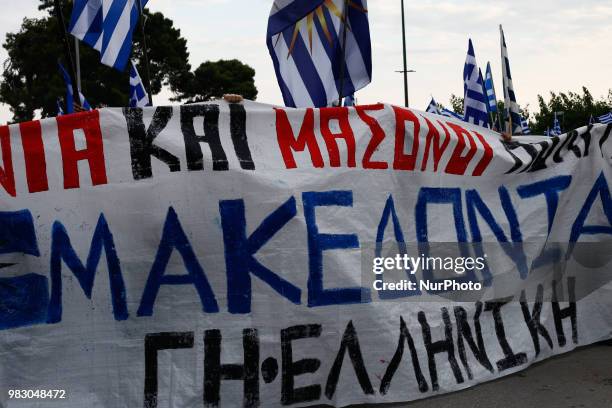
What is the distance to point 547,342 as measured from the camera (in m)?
5.91

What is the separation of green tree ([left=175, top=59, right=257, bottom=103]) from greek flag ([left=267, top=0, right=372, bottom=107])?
117 feet

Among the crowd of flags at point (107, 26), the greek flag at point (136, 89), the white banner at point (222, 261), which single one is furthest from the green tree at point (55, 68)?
the white banner at point (222, 261)

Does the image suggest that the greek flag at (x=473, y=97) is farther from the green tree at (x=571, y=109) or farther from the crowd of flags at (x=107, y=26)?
the green tree at (x=571, y=109)

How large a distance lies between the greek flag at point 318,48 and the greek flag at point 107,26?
1505mm

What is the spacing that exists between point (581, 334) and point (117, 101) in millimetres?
32159

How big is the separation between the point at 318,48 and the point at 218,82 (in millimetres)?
38542

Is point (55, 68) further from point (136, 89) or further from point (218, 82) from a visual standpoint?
point (136, 89)

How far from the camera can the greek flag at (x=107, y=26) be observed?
7.63 meters

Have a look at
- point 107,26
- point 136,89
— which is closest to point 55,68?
point 136,89

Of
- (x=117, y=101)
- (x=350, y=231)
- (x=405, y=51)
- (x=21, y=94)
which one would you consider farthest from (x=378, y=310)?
(x=21, y=94)

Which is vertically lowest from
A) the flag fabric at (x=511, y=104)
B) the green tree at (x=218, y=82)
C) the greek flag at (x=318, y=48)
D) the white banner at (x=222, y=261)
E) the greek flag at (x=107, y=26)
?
the white banner at (x=222, y=261)

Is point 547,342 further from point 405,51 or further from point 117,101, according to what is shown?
point 117,101

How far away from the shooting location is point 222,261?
484 centimetres

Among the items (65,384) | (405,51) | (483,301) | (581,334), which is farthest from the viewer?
(405,51)
